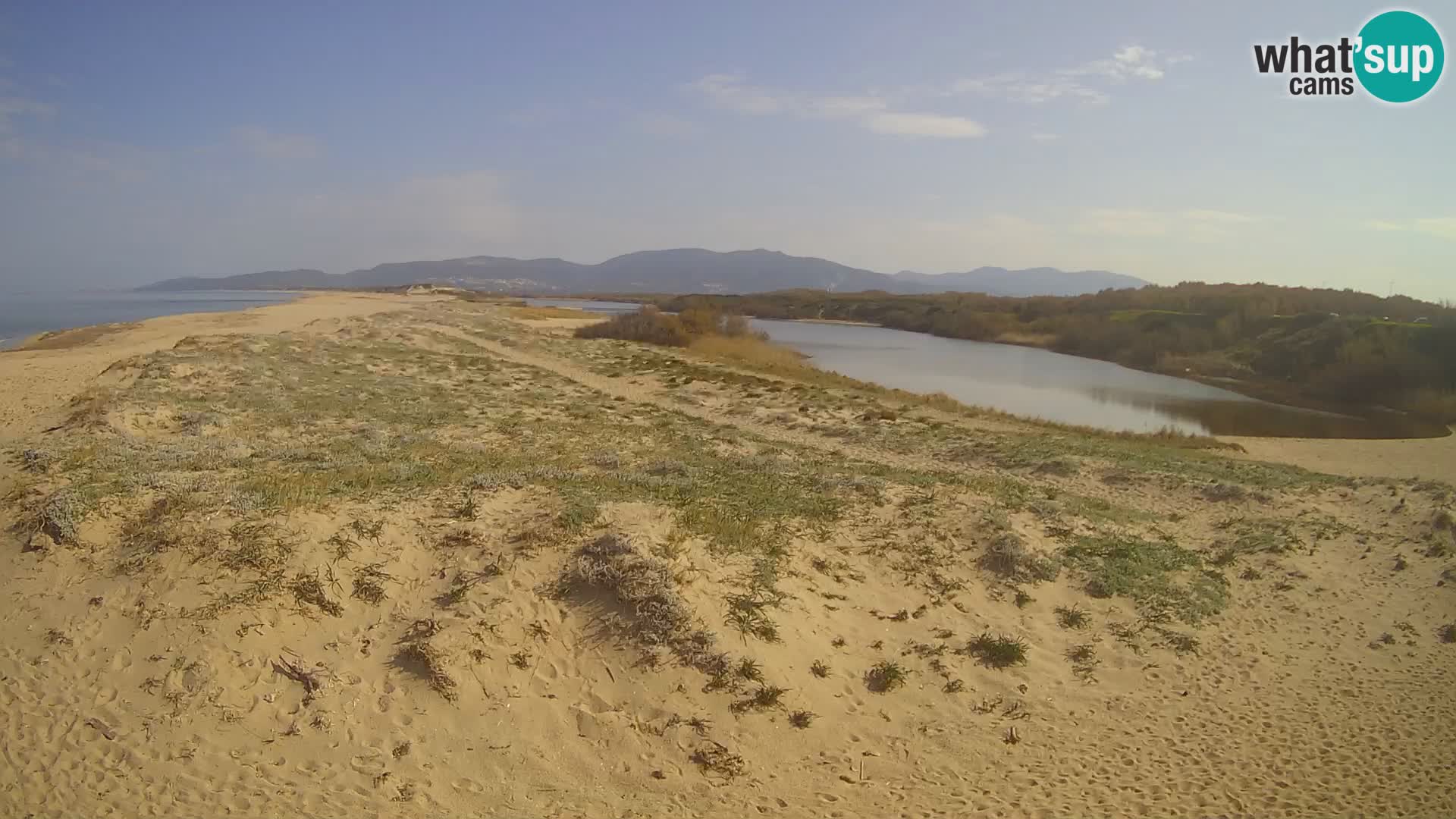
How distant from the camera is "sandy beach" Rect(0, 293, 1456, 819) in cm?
559

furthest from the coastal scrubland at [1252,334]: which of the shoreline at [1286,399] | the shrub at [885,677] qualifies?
the shrub at [885,677]

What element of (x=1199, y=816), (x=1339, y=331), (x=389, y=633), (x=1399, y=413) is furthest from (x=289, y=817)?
(x=1339, y=331)

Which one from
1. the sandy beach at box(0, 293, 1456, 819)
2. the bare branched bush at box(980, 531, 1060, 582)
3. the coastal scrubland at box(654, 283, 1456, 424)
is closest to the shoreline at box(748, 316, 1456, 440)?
the coastal scrubland at box(654, 283, 1456, 424)

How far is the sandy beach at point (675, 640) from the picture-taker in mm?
5586

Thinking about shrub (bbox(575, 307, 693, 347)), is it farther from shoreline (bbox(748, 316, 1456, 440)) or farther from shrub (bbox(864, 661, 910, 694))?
shrub (bbox(864, 661, 910, 694))

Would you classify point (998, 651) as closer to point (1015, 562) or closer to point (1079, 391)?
point (1015, 562)

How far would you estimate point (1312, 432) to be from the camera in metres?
27.2

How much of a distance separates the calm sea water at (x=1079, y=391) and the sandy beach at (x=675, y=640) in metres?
16.6

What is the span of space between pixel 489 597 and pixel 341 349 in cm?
2576

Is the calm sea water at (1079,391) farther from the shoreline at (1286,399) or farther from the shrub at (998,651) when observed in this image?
the shrub at (998,651)

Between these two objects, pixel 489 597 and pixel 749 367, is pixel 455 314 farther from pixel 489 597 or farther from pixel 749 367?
pixel 489 597

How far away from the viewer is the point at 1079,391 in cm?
3656

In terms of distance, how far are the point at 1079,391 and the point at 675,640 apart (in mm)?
34551

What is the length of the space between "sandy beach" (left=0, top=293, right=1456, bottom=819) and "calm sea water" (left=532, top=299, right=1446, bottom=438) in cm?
1656
